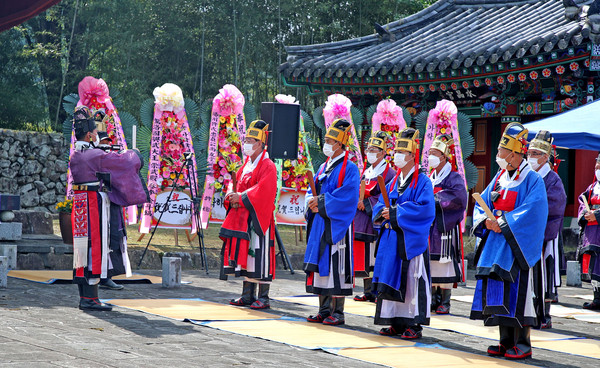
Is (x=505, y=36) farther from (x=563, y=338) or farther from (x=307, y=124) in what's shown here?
(x=563, y=338)

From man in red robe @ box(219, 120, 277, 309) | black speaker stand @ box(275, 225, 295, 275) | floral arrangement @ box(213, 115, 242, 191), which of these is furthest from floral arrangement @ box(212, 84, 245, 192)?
man in red robe @ box(219, 120, 277, 309)

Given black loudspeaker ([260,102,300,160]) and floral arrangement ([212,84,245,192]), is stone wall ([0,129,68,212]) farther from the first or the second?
black loudspeaker ([260,102,300,160])

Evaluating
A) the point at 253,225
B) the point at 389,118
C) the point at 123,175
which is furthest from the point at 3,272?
the point at 389,118

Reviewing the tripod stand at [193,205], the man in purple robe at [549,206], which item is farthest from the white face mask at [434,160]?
the tripod stand at [193,205]

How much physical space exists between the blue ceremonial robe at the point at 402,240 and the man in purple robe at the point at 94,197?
2.49 m

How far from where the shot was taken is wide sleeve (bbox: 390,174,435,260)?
7203 mm

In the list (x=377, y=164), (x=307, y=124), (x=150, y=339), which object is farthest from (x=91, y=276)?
(x=307, y=124)

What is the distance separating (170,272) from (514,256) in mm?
4716

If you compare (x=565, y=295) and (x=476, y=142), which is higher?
(x=476, y=142)

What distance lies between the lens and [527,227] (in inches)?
255

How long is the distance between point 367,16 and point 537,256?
55.0ft

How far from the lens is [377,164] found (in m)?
9.66

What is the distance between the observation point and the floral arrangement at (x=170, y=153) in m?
12.9

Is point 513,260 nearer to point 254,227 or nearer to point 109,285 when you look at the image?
point 254,227
